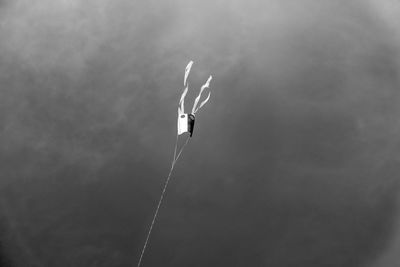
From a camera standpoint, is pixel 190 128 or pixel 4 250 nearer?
pixel 190 128

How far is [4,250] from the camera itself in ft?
190

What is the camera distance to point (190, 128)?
95.6 ft

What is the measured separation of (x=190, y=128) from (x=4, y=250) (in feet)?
130
